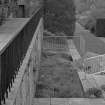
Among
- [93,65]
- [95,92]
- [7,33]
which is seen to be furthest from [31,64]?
[93,65]

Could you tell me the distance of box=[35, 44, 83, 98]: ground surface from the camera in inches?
336

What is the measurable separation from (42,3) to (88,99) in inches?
553

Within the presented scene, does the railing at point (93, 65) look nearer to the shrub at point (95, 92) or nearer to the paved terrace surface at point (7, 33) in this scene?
the shrub at point (95, 92)

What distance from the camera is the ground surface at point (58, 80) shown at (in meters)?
8.53

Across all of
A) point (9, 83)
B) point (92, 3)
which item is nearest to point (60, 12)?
point (9, 83)

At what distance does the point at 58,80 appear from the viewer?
1002cm

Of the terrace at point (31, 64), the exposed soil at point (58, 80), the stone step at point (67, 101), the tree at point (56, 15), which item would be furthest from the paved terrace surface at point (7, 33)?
the tree at point (56, 15)

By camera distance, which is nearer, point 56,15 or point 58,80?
point 58,80

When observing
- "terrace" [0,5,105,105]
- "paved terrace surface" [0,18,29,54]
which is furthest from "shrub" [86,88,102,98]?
"paved terrace surface" [0,18,29,54]

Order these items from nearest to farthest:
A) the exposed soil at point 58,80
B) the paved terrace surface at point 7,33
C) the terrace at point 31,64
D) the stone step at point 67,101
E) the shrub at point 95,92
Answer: the terrace at point 31,64 → the paved terrace surface at point 7,33 → the stone step at point 67,101 → the shrub at point 95,92 → the exposed soil at point 58,80

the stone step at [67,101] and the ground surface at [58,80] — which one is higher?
the stone step at [67,101]

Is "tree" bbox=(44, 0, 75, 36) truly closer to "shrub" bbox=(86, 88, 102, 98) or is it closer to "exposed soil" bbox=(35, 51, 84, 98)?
"exposed soil" bbox=(35, 51, 84, 98)

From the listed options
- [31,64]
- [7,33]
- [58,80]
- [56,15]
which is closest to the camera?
[31,64]

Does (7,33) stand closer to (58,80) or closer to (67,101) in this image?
(67,101)
